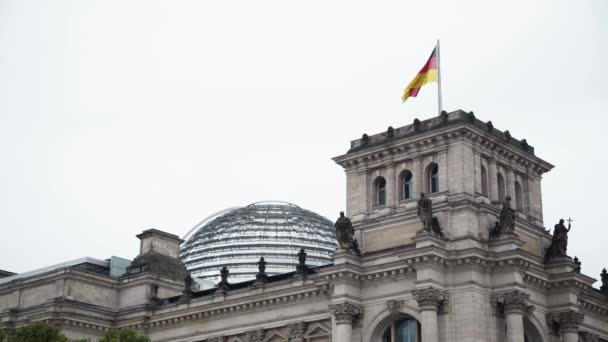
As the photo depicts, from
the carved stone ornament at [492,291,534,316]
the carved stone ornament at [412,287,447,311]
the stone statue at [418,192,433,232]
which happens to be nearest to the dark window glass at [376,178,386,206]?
the stone statue at [418,192,433,232]

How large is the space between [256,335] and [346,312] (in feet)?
30.1

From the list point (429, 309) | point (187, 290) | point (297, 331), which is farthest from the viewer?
point (187, 290)

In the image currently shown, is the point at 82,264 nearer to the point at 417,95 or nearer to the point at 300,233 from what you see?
the point at 417,95

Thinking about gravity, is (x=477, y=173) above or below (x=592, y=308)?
above

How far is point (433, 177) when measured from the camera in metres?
60.9

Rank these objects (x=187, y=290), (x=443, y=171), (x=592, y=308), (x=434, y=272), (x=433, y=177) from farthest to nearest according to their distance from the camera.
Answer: (x=187, y=290) → (x=592, y=308) → (x=433, y=177) → (x=443, y=171) → (x=434, y=272)

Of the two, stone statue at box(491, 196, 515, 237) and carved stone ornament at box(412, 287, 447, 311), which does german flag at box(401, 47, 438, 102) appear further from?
carved stone ornament at box(412, 287, 447, 311)

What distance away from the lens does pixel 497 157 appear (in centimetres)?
6231

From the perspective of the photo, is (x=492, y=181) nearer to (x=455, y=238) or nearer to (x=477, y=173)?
(x=477, y=173)

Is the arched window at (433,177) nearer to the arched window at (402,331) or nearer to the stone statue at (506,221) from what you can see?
the stone statue at (506,221)

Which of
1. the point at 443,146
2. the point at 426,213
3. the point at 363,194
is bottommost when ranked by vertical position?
the point at 426,213

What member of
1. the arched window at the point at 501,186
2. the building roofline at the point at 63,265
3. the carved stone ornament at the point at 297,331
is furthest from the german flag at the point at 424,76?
the building roofline at the point at 63,265

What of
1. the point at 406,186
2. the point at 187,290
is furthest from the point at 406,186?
the point at 187,290

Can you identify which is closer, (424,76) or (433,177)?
(433,177)
